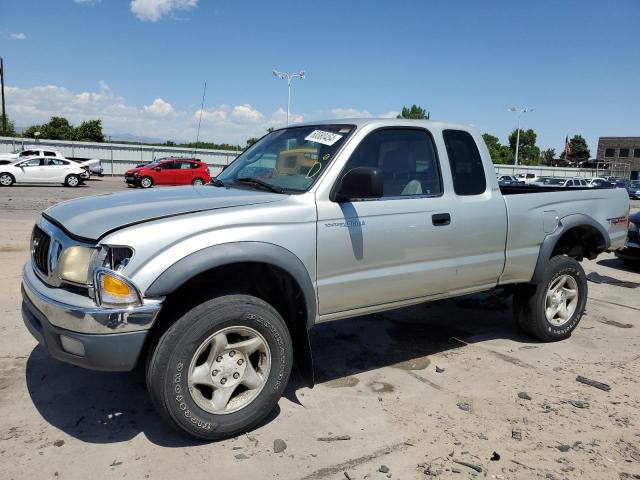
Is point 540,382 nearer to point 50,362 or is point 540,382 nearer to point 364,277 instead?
point 364,277

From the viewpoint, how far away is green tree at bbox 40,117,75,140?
52.7 meters

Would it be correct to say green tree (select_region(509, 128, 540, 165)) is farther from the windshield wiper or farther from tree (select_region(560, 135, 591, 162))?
the windshield wiper

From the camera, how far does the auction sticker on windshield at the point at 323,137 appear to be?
3.69 metres

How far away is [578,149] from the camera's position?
365 feet

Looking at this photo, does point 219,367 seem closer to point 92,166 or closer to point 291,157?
point 291,157

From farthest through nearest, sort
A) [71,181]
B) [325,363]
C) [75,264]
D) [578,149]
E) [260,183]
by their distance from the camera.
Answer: [578,149] < [71,181] < [325,363] < [260,183] < [75,264]

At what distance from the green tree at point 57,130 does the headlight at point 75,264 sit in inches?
2197

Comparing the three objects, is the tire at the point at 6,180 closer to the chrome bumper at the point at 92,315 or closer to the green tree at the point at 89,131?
the chrome bumper at the point at 92,315

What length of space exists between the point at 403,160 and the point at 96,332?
244 centimetres

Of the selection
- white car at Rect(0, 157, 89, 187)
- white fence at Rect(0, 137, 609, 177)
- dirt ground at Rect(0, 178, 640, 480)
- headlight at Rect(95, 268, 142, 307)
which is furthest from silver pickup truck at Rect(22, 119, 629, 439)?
white fence at Rect(0, 137, 609, 177)

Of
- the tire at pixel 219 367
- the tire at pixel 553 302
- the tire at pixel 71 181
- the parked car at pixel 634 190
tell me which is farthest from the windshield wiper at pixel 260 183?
the parked car at pixel 634 190

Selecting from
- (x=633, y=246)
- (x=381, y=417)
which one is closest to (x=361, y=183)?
(x=381, y=417)

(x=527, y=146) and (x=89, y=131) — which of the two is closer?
(x=89, y=131)

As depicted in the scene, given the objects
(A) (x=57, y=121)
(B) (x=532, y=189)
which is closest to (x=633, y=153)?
(A) (x=57, y=121)
